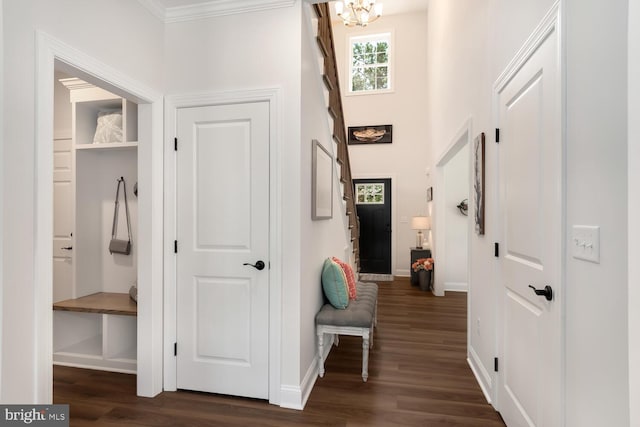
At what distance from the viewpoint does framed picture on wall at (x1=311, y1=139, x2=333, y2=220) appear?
8.07 ft

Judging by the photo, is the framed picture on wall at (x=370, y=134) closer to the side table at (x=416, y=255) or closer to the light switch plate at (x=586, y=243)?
the side table at (x=416, y=255)

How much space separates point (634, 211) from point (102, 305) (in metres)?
3.22

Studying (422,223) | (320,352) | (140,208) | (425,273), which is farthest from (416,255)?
(140,208)

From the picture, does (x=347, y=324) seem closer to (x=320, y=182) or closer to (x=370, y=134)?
(x=320, y=182)

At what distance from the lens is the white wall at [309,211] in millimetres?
2246

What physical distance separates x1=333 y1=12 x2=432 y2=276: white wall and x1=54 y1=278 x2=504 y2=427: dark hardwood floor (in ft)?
12.7

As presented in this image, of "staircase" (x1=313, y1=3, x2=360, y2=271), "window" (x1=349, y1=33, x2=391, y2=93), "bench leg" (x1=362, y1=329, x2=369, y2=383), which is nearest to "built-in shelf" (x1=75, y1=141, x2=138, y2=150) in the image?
"staircase" (x1=313, y1=3, x2=360, y2=271)

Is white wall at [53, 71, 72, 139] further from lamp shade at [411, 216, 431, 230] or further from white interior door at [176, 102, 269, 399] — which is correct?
lamp shade at [411, 216, 431, 230]

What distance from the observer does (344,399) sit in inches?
88.7

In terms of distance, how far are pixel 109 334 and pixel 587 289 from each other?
10.3 feet

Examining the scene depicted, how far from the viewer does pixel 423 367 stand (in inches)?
107

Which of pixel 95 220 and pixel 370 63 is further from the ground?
pixel 370 63

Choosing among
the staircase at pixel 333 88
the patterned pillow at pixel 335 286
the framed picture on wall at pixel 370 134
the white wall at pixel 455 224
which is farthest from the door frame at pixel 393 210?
the patterned pillow at pixel 335 286

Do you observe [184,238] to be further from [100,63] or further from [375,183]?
[375,183]
